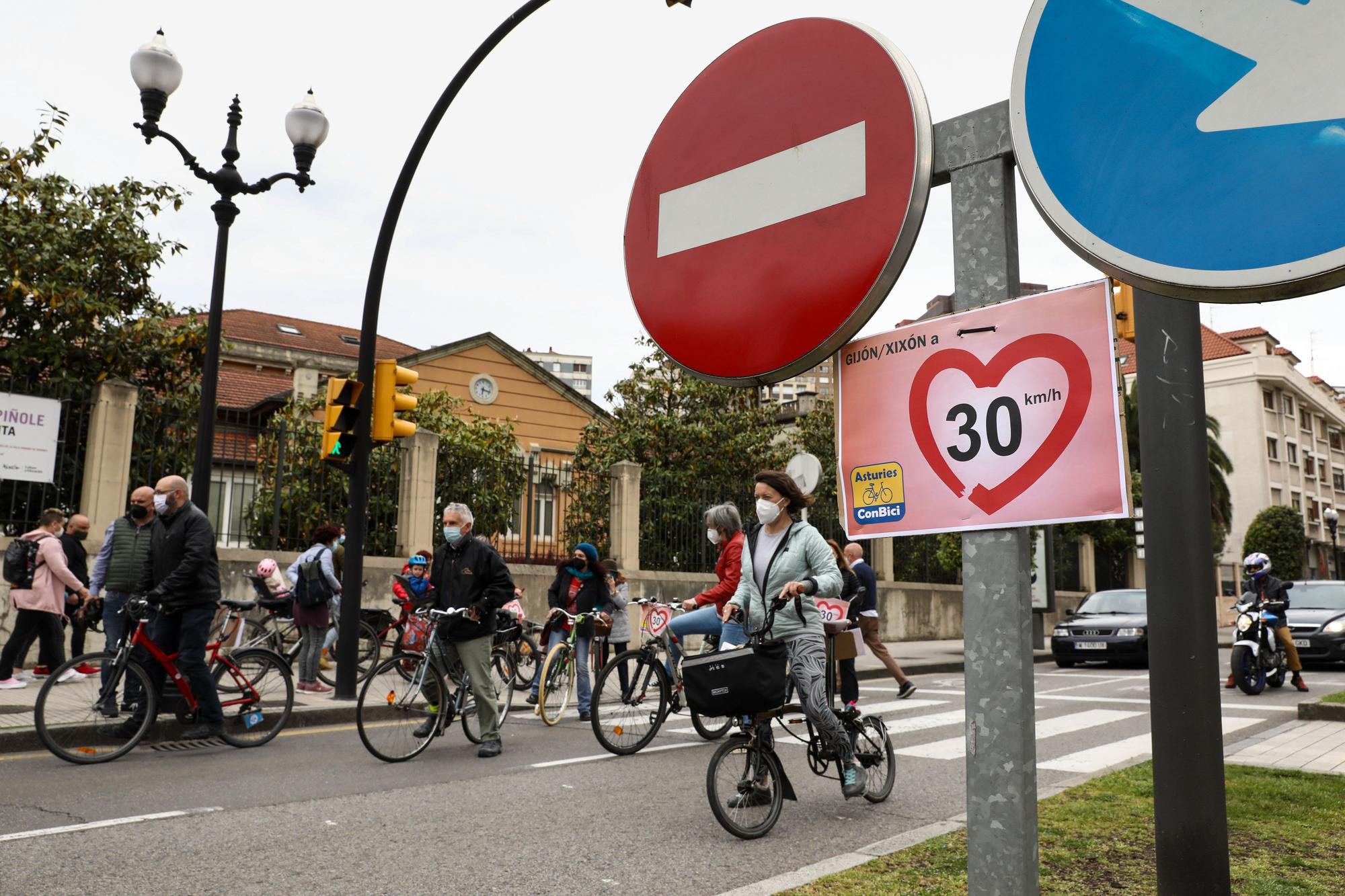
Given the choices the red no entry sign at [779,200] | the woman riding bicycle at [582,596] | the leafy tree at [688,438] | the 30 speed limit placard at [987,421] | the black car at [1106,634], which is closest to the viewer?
the 30 speed limit placard at [987,421]

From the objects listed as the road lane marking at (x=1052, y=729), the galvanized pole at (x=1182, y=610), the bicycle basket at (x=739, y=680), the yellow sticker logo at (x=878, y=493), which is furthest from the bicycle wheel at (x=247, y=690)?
the yellow sticker logo at (x=878, y=493)

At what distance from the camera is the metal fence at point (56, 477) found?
12.8m

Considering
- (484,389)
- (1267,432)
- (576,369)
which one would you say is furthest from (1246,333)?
(576,369)

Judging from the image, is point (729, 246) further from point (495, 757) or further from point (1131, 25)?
point (495, 757)

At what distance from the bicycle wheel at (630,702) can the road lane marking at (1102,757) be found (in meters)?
3.05

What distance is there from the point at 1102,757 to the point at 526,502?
1152 centimetres

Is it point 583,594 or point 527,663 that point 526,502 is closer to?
point 527,663

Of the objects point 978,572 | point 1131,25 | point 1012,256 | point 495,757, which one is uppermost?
point 1131,25

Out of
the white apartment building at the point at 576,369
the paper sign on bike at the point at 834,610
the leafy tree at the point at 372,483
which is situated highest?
the white apartment building at the point at 576,369

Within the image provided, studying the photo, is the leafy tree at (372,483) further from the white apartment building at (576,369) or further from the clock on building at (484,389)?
the white apartment building at (576,369)

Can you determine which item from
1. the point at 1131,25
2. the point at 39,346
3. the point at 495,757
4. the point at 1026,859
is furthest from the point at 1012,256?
the point at 39,346

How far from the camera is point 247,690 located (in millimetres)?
8625

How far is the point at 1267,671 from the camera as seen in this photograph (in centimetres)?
1448

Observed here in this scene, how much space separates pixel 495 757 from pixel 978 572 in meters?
7.00
